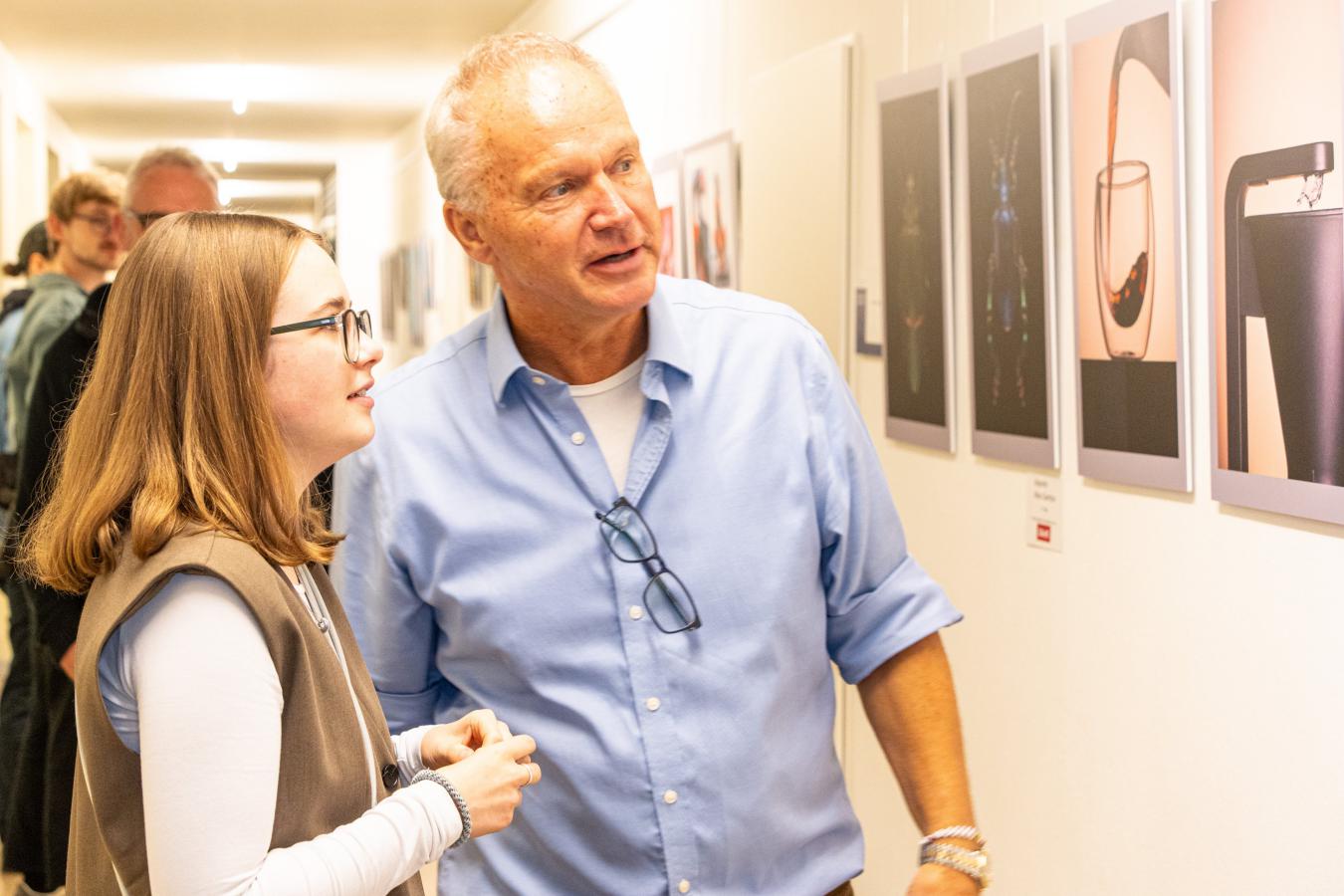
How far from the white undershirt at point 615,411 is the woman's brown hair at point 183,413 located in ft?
1.72

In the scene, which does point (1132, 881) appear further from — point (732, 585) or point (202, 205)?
point (202, 205)

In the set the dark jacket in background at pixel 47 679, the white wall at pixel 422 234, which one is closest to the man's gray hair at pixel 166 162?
the dark jacket in background at pixel 47 679

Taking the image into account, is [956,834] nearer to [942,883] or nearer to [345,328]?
[942,883]

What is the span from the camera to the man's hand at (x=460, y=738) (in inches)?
62.9

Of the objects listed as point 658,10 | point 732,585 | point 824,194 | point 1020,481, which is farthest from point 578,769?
point 658,10

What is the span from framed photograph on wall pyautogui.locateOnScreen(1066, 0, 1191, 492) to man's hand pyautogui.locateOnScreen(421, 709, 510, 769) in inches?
56.2

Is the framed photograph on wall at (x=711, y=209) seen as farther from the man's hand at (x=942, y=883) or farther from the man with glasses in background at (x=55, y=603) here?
the man's hand at (x=942, y=883)

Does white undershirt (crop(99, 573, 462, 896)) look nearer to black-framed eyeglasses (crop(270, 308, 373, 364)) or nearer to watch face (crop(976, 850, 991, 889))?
black-framed eyeglasses (crop(270, 308, 373, 364))

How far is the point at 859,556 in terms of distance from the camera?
191 cm

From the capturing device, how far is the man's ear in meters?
2.04

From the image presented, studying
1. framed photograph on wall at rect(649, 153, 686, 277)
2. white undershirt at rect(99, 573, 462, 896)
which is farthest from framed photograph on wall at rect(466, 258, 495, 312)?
white undershirt at rect(99, 573, 462, 896)

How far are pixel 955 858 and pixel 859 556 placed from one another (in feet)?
1.35

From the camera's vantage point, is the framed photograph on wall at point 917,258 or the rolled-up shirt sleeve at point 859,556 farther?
the framed photograph on wall at point 917,258

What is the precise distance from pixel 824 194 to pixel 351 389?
2.67 meters
